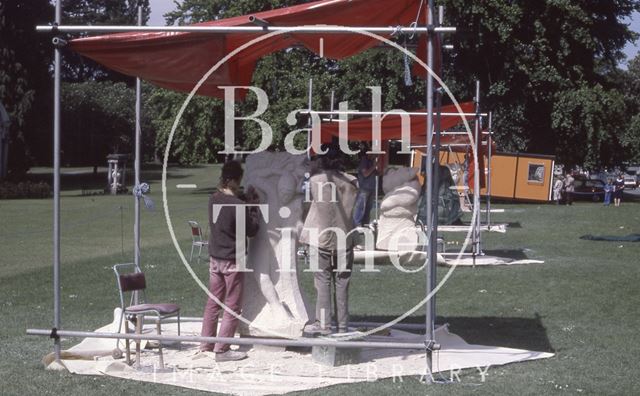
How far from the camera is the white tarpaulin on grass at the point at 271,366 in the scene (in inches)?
357

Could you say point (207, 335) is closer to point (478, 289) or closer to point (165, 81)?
point (165, 81)

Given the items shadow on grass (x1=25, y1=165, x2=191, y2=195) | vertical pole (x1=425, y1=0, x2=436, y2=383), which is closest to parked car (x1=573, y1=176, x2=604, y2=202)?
shadow on grass (x1=25, y1=165, x2=191, y2=195)

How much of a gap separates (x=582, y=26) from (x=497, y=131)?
256 inches

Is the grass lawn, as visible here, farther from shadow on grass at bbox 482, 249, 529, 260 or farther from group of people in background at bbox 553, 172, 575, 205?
group of people in background at bbox 553, 172, 575, 205

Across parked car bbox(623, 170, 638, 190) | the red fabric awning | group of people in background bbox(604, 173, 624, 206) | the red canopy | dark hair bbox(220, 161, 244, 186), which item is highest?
the red canopy

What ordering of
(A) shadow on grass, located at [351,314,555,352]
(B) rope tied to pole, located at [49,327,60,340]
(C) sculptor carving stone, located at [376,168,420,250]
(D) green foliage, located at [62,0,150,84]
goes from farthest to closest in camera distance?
(D) green foliage, located at [62,0,150,84] < (C) sculptor carving stone, located at [376,168,420,250] < (A) shadow on grass, located at [351,314,555,352] < (B) rope tied to pole, located at [49,327,60,340]

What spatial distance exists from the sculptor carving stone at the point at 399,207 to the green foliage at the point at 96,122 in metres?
58.2

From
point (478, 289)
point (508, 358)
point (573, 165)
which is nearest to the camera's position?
point (508, 358)

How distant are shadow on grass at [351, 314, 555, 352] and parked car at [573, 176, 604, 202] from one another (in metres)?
44.1

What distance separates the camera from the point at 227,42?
416 inches

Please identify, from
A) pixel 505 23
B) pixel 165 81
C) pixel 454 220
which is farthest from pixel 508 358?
pixel 505 23

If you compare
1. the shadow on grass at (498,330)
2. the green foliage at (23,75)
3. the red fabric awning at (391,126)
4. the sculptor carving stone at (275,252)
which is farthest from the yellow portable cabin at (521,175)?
the sculptor carving stone at (275,252)

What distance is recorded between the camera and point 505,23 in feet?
148

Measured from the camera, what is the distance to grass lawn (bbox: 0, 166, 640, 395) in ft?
29.7
